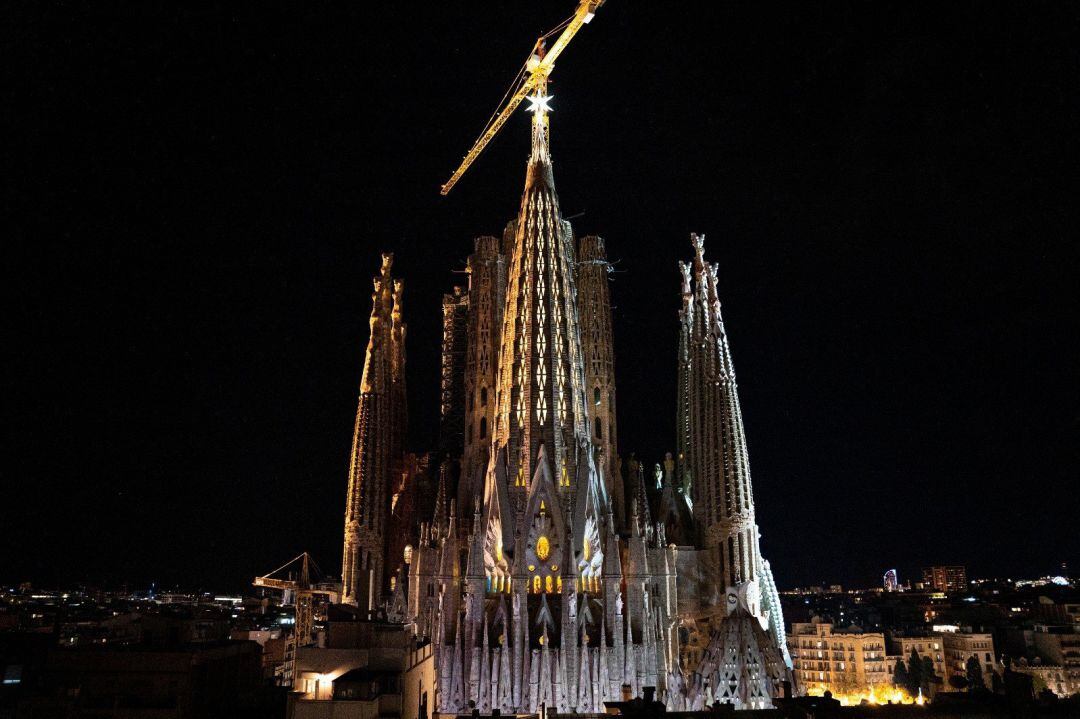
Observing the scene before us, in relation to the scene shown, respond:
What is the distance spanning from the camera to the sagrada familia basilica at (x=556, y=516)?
156 ft

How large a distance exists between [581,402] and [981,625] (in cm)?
6401

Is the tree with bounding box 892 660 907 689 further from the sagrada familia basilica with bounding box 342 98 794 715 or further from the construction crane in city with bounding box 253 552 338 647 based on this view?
the construction crane in city with bounding box 253 552 338 647

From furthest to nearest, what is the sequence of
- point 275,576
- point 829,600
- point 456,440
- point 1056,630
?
point 829,600 → point 1056,630 → point 275,576 → point 456,440

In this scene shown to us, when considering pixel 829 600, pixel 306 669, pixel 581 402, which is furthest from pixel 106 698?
pixel 829 600

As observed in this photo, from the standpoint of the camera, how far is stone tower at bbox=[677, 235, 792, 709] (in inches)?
1794

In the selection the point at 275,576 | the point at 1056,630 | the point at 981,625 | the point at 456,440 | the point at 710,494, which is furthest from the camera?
the point at 981,625

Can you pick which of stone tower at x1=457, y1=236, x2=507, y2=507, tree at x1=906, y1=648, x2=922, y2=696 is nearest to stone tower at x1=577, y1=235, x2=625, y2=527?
stone tower at x1=457, y1=236, x2=507, y2=507

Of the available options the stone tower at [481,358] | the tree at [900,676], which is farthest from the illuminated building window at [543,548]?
the tree at [900,676]

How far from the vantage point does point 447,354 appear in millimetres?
73688

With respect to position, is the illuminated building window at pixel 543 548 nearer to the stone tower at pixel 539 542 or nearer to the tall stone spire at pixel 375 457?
the stone tower at pixel 539 542

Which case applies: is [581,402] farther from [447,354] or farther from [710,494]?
[447,354]

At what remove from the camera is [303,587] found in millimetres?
65625

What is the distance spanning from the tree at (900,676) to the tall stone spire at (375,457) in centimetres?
4910

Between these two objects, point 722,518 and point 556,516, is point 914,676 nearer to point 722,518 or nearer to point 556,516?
point 722,518
